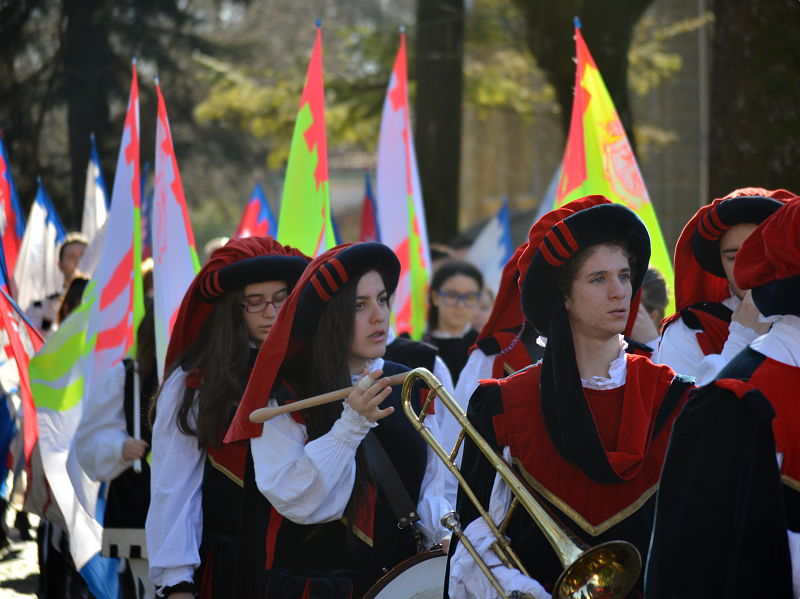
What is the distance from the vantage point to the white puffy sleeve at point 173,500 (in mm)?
4234

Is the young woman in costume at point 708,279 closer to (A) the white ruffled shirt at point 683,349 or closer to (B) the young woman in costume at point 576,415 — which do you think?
(A) the white ruffled shirt at point 683,349

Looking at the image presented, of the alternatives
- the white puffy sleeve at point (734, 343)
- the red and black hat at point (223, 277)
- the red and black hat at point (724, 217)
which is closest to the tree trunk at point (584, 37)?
the red and black hat at point (724, 217)

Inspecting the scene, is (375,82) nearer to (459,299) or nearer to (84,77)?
(84,77)

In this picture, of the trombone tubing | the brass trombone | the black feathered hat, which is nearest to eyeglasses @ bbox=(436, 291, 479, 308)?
the black feathered hat

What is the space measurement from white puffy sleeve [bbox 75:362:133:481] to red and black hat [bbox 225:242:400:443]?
171 centimetres

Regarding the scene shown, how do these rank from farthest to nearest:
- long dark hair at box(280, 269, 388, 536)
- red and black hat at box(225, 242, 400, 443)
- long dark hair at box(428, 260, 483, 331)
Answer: long dark hair at box(428, 260, 483, 331) → long dark hair at box(280, 269, 388, 536) → red and black hat at box(225, 242, 400, 443)

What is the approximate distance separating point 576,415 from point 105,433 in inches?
118

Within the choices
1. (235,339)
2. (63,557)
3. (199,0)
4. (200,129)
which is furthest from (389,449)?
(199,0)

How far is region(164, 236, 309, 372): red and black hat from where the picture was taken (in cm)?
466

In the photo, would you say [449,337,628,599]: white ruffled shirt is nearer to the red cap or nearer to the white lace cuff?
the white lace cuff

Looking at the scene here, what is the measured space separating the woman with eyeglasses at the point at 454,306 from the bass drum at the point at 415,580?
3384 mm

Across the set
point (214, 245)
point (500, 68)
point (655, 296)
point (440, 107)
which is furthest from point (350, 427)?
point (500, 68)

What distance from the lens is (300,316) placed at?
4016 mm

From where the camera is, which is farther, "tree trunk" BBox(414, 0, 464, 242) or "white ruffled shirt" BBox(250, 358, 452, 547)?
"tree trunk" BBox(414, 0, 464, 242)
